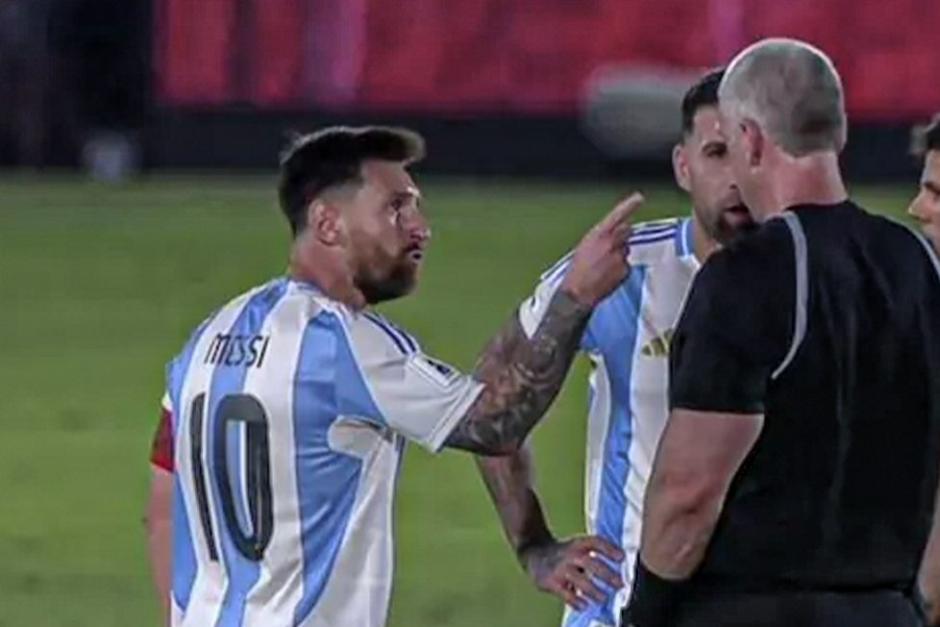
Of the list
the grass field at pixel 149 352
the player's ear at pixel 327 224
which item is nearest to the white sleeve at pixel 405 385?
the player's ear at pixel 327 224

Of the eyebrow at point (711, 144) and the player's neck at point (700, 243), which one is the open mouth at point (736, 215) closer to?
the eyebrow at point (711, 144)

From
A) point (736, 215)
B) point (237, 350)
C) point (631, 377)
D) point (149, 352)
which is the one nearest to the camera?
point (237, 350)

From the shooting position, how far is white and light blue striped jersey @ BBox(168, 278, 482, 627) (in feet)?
20.2

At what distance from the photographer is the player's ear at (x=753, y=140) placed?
5.65 metres

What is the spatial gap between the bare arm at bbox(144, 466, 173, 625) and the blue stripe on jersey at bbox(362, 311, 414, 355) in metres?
0.59

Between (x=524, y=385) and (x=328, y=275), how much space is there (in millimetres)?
433

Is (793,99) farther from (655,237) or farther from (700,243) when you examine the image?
(655,237)

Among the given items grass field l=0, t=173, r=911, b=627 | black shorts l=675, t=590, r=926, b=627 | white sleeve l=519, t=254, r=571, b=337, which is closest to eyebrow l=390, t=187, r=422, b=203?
white sleeve l=519, t=254, r=571, b=337

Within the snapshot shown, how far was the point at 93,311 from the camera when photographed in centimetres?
1988

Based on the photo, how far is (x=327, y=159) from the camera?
6391 mm

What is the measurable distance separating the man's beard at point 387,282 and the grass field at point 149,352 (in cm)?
489

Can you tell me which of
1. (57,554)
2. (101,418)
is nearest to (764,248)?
(57,554)

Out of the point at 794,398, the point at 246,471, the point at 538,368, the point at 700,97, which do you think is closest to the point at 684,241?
the point at 700,97

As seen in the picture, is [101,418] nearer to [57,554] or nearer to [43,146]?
[57,554]
